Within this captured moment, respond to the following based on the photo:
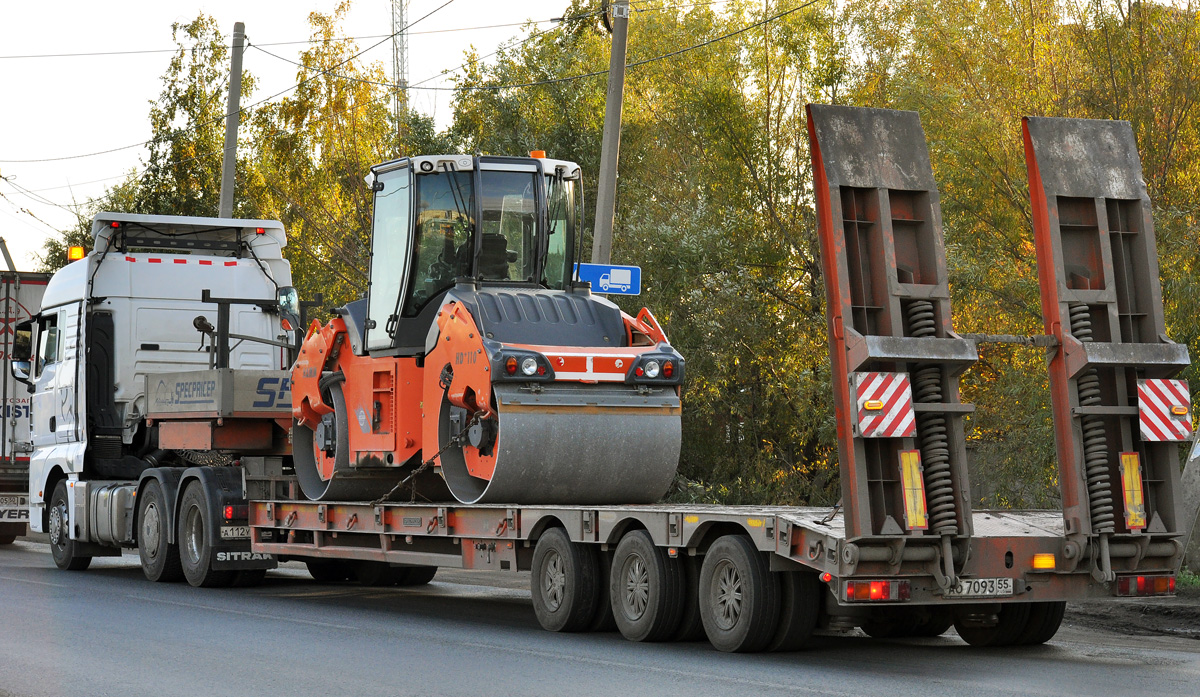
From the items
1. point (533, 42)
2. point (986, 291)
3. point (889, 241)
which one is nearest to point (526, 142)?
point (533, 42)

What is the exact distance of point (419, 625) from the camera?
12.6 meters

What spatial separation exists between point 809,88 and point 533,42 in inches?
297

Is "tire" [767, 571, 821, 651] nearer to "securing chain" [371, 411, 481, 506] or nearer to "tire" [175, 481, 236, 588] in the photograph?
"securing chain" [371, 411, 481, 506]

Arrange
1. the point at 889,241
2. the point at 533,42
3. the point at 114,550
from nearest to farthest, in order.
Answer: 1. the point at 889,241
2. the point at 114,550
3. the point at 533,42

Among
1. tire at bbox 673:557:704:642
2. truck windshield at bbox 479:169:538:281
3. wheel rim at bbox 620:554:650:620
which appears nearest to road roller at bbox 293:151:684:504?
truck windshield at bbox 479:169:538:281

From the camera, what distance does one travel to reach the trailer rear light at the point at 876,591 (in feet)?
30.6

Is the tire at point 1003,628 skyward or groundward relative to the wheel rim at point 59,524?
groundward

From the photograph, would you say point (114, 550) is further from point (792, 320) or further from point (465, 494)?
point (792, 320)

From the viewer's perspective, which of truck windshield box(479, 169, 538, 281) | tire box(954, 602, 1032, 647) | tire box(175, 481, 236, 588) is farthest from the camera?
tire box(175, 481, 236, 588)

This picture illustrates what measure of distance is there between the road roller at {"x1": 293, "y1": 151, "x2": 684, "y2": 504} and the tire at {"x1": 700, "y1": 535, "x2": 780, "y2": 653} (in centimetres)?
231

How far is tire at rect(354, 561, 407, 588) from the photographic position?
1741 cm

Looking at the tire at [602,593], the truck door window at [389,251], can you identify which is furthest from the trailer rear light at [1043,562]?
the truck door window at [389,251]

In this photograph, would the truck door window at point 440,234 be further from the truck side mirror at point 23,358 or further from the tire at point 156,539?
the truck side mirror at point 23,358

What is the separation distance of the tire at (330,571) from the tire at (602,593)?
6825mm
